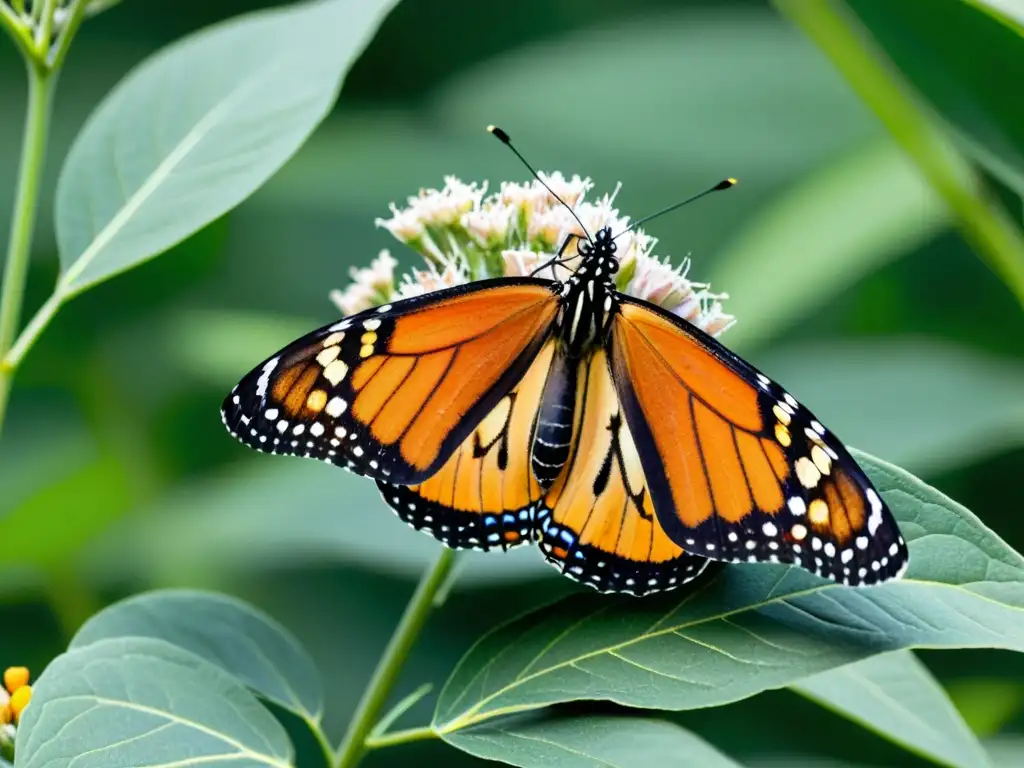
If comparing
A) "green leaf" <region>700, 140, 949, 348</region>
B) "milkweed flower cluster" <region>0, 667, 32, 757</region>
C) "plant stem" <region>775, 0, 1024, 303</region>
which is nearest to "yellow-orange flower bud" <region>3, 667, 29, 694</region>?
"milkweed flower cluster" <region>0, 667, 32, 757</region>

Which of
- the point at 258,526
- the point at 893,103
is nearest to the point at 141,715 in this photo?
the point at 893,103

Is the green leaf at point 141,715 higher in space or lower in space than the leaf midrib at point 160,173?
lower

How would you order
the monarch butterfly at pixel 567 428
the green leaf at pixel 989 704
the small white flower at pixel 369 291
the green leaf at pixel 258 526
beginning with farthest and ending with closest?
the green leaf at pixel 258 526 < the green leaf at pixel 989 704 < the small white flower at pixel 369 291 < the monarch butterfly at pixel 567 428

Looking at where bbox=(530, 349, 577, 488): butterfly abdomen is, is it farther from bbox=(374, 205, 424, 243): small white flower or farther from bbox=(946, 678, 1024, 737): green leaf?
bbox=(946, 678, 1024, 737): green leaf

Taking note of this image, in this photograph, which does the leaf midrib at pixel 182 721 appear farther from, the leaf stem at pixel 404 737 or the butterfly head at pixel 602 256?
the butterfly head at pixel 602 256

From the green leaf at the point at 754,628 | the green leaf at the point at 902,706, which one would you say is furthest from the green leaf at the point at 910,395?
the green leaf at the point at 754,628

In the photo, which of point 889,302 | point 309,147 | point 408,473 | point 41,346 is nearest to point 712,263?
point 889,302
